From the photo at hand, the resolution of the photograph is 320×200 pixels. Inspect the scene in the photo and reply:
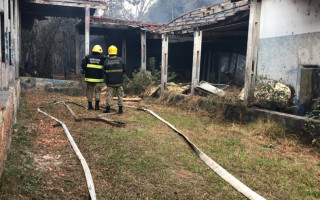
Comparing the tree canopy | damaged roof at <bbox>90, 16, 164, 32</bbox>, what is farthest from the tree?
damaged roof at <bbox>90, 16, 164, 32</bbox>

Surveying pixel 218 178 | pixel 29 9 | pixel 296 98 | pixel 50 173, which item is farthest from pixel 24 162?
pixel 29 9

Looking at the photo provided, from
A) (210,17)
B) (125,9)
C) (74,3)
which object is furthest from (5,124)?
(125,9)

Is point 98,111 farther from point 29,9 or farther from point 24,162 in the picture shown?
point 29,9

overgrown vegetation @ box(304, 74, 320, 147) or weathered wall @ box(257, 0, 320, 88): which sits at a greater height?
weathered wall @ box(257, 0, 320, 88)

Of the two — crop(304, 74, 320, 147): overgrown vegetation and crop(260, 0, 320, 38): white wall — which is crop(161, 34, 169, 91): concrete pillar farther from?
crop(304, 74, 320, 147): overgrown vegetation

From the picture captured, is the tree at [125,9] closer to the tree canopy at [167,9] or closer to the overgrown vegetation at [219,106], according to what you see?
the tree canopy at [167,9]

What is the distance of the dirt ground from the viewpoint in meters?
3.43

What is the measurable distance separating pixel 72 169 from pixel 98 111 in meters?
4.74

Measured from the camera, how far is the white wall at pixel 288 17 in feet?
21.0

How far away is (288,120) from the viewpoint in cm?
623

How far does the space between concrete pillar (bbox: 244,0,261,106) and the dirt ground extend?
43.1 inches

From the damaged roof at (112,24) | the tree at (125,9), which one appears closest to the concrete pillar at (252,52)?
the damaged roof at (112,24)

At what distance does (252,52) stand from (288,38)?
3.23ft

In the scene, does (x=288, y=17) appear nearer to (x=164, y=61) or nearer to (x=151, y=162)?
(x=151, y=162)
